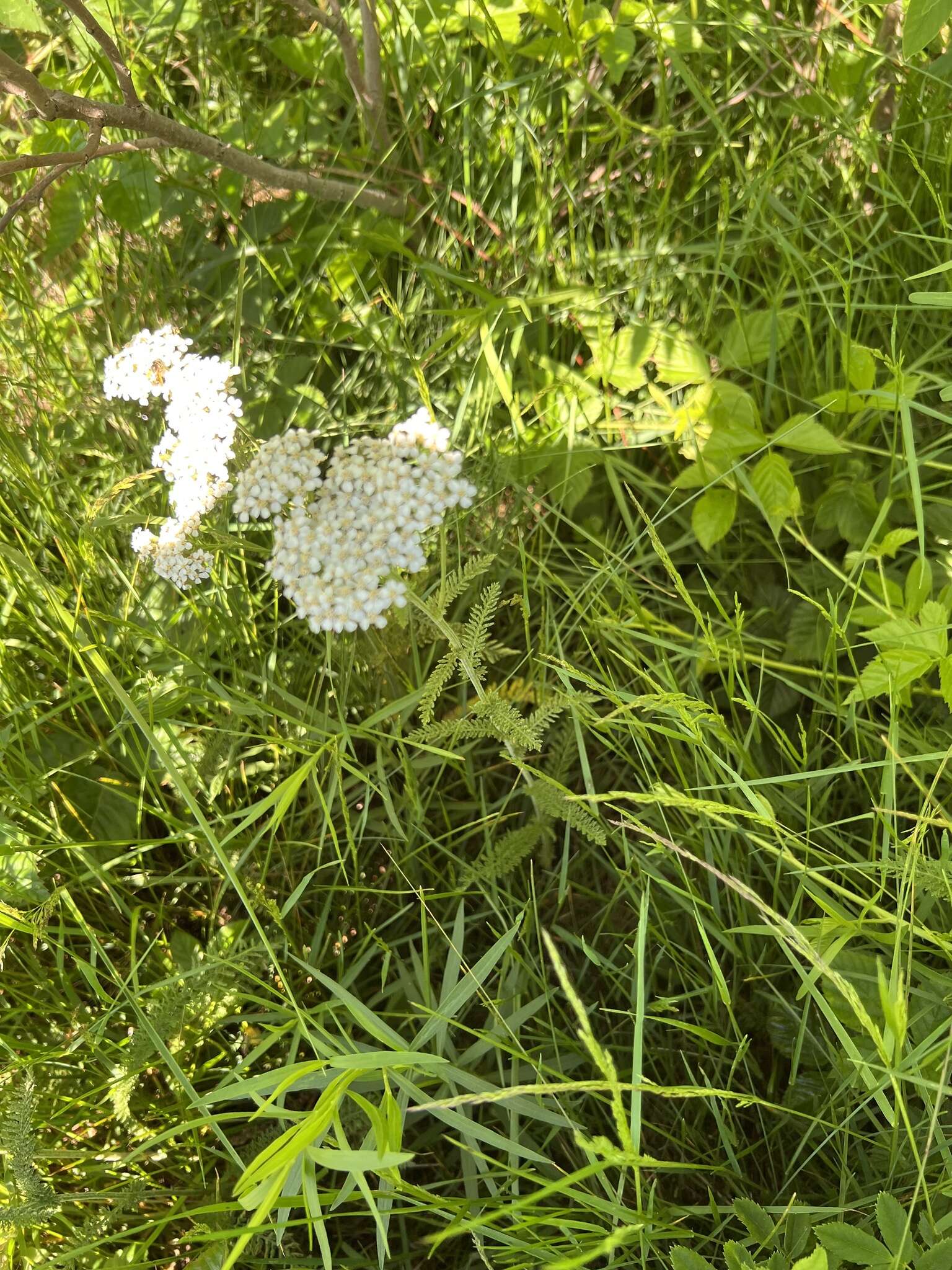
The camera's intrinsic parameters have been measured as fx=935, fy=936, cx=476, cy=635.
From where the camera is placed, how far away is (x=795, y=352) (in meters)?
1.92

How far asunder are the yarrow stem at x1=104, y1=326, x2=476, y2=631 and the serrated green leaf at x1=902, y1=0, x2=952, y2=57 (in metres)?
0.94

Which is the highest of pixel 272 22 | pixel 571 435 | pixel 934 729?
pixel 272 22

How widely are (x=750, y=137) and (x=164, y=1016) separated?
218cm

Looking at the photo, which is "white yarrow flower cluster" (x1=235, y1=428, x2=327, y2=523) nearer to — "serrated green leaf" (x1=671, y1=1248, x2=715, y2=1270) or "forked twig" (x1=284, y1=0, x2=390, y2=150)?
"forked twig" (x1=284, y1=0, x2=390, y2=150)

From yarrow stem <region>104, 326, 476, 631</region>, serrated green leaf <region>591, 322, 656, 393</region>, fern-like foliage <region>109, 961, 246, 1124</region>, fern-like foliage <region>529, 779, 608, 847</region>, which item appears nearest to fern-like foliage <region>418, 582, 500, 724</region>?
yarrow stem <region>104, 326, 476, 631</region>

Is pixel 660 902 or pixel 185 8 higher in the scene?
pixel 185 8

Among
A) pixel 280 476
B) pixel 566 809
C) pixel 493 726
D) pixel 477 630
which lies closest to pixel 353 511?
pixel 280 476

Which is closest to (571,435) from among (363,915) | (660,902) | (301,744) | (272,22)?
(301,744)

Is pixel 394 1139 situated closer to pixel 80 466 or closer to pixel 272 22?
pixel 80 466

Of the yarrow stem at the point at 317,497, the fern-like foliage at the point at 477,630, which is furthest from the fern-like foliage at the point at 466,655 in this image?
the yarrow stem at the point at 317,497

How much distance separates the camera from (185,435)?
1.45 meters

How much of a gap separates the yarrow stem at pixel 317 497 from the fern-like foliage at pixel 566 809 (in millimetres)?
410

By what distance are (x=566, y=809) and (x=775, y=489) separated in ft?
2.22

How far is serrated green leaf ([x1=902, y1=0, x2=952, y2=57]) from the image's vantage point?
4.65 feet
